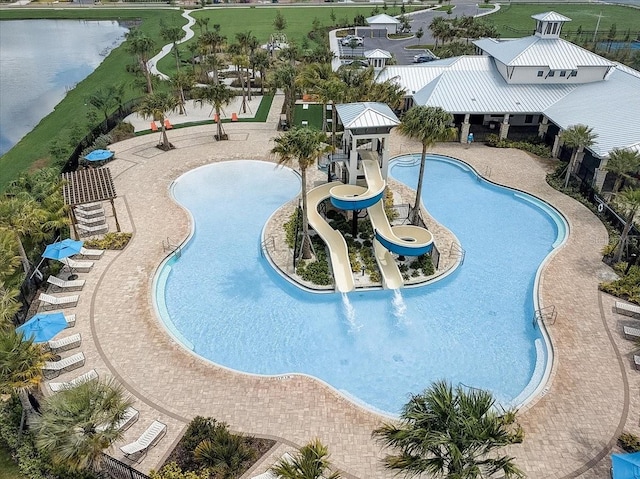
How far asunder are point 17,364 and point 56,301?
992 centimetres

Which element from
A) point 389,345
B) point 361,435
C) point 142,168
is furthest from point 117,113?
point 361,435

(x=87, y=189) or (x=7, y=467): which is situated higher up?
(x=87, y=189)

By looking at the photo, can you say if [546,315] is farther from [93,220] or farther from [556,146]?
[93,220]

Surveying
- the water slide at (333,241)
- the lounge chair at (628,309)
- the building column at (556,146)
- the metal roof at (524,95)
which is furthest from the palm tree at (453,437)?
the building column at (556,146)

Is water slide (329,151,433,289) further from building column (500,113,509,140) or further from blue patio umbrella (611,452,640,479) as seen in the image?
building column (500,113,509,140)

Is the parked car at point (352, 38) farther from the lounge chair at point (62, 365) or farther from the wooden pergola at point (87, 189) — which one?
the lounge chair at point (62, 365)

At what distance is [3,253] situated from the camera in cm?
2277

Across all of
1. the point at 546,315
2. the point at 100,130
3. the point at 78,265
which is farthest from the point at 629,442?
the point at 100,130

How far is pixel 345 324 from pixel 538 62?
3710cm

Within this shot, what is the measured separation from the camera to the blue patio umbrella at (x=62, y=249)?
1029 inches

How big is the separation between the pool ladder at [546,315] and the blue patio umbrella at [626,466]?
9.38 m

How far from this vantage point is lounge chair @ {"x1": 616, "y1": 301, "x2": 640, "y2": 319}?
24.2 meters

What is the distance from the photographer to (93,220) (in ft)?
104

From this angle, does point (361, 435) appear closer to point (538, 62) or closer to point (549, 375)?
point (549, 375)
